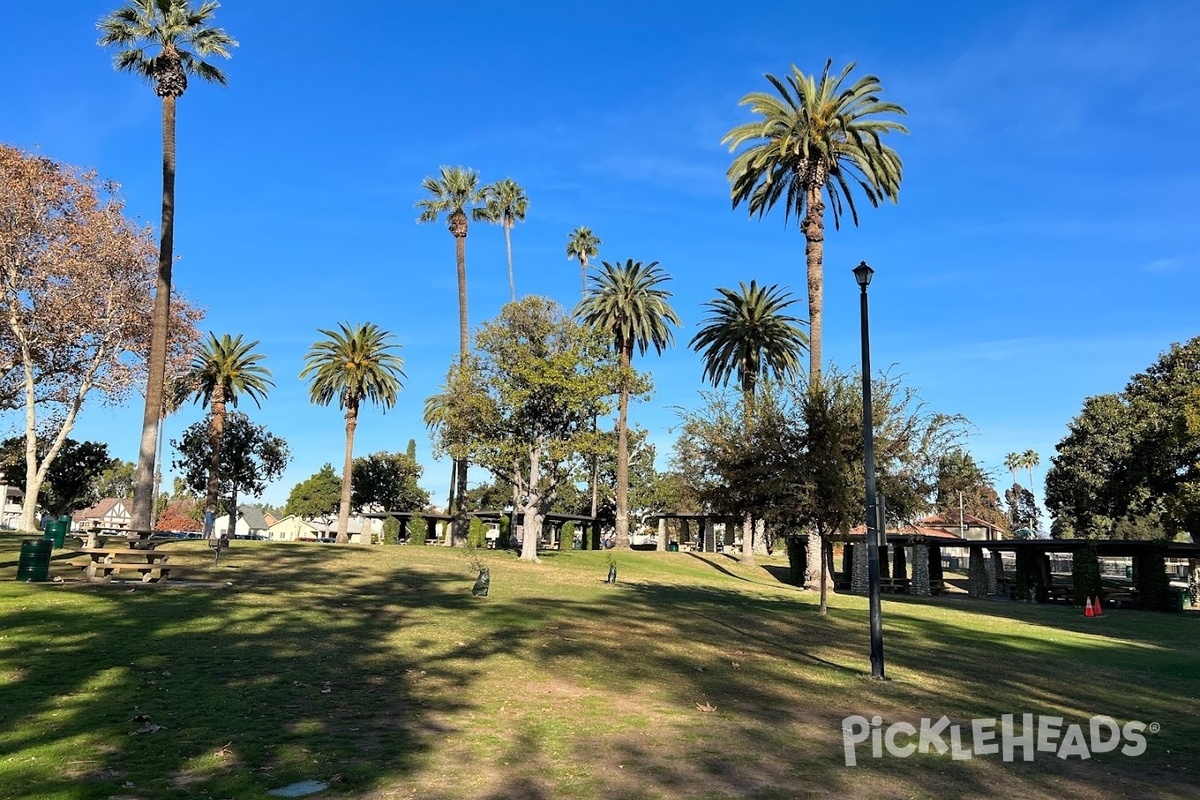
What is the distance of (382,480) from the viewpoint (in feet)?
301

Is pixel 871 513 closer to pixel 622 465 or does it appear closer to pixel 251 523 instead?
pixel 622 465

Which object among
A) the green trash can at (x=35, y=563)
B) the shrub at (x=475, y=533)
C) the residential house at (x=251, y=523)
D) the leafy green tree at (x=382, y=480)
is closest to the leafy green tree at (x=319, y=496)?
the leafy green tree at (x=382, y=480)

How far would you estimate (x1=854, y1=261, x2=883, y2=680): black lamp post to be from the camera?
44.4ft

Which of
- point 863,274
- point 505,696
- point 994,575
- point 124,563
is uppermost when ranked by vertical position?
point 863,274

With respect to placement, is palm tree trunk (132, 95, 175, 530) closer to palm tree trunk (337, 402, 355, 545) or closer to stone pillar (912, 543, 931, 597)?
palm tree trunk (337, 402, 355, 545)

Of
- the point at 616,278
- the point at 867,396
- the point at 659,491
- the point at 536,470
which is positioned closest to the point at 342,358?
the point at 616,278

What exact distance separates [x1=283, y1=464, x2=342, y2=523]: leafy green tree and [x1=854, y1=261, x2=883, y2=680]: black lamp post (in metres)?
94.2

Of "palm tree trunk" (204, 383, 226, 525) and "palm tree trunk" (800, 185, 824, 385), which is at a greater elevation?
"palm tree trunk" (800, 185, 824, 385)

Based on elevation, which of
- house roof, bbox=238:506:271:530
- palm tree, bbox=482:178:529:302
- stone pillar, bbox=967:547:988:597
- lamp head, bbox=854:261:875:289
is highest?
palm tree, bbox=482:178:529:302

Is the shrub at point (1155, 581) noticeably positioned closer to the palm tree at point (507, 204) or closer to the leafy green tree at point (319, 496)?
the palm tree at point (507, 204)

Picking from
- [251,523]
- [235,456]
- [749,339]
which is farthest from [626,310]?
[251,523]

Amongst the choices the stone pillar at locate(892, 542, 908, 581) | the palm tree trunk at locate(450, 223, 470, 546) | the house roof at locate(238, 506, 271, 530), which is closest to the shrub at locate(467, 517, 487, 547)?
the palm tree trunk at locate(450, 223, 470, 546)

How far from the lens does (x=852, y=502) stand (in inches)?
962

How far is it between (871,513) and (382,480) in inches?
3305
